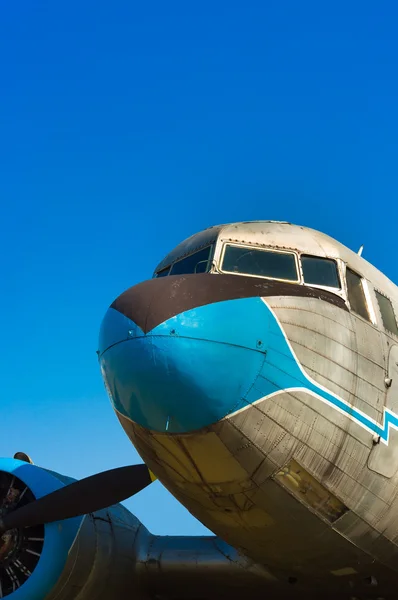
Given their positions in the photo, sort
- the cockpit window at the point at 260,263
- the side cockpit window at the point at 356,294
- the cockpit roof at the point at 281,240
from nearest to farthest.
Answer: the cockpit window at the point at 260,263, the side cockpit window at the point at 356,294, the cockpit roof at the point at 281,240

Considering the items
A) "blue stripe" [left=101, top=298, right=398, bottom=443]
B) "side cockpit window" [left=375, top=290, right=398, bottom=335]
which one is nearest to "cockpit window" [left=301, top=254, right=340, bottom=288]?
"side cockpit window" [left=375, top=290, right=398, bottom=335]

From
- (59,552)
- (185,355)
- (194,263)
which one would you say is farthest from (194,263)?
(59,552)

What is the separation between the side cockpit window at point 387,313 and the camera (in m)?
8.47

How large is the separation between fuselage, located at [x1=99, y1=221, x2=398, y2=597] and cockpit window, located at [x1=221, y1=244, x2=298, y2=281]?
0.06 ft

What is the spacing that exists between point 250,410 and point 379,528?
7.45 feet

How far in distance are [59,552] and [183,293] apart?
642cm

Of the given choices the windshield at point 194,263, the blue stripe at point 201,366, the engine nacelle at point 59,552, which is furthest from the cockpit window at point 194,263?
the engine nacelle at point 59,552

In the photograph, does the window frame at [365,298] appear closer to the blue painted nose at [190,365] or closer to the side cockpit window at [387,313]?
the side cockpit window at [387,313]

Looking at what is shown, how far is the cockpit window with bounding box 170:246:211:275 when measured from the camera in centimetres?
810

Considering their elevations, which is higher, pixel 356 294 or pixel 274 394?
pixel 356 294

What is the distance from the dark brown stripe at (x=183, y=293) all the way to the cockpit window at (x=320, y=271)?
525mm

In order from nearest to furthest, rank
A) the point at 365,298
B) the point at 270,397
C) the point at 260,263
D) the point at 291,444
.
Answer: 1. the point at 270,397
2. the point at 291,444
3. the point at 260,263
4. the point at 365,298

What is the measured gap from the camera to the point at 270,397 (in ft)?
21.9

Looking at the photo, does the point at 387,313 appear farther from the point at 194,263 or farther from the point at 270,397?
the point at 270,397
